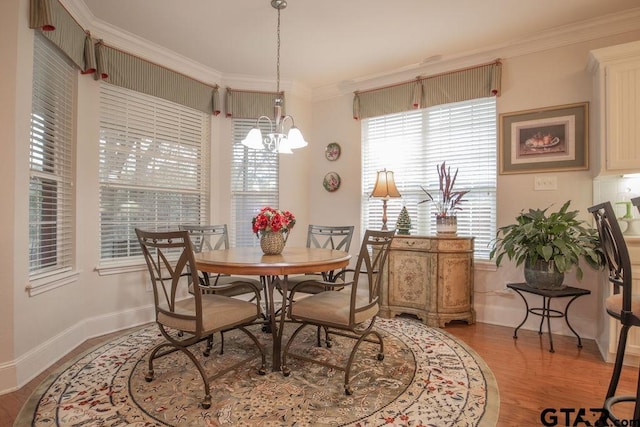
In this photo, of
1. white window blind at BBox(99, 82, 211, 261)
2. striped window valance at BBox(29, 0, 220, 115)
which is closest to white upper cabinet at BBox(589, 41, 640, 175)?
striped window valance at BBox(29, 0, 220, 115)

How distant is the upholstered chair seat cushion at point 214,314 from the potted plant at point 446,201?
7.04 feet

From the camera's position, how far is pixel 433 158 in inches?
152

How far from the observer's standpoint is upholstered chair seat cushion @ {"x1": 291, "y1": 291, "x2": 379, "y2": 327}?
2.09 meters

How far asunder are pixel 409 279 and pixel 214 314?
6.89 ft

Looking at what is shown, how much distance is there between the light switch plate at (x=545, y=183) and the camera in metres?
3.18

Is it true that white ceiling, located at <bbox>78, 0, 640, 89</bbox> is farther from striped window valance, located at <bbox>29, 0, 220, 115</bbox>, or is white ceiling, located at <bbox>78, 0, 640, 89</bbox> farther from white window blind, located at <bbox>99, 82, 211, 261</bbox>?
white window blind, located at <bbox>99, 82, 211, 261</bbox>

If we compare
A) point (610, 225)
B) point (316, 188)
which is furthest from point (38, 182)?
point (610, 225)

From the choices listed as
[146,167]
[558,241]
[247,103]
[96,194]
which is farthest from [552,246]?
[96,194]

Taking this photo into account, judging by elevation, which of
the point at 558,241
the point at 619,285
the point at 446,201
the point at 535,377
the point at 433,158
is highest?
the point at 433,158

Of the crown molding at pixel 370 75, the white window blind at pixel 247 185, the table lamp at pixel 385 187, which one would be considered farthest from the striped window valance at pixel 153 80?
the table lamp at pixel 385 187

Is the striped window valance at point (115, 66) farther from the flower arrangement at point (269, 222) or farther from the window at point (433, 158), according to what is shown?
the window at point (433, 158)

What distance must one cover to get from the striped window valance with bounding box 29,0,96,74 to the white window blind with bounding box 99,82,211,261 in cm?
30

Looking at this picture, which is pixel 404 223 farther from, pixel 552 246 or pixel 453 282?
pixel 552 246

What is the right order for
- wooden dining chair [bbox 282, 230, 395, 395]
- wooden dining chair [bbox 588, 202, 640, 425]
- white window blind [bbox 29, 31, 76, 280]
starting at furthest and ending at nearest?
1. white window blind [bbox 29, 31, 76, 280]
2. wooden dining chair [bbox 282, 230, 395, 395]
3. wooden dining chair [bbox 588, 202, 640, 425]
